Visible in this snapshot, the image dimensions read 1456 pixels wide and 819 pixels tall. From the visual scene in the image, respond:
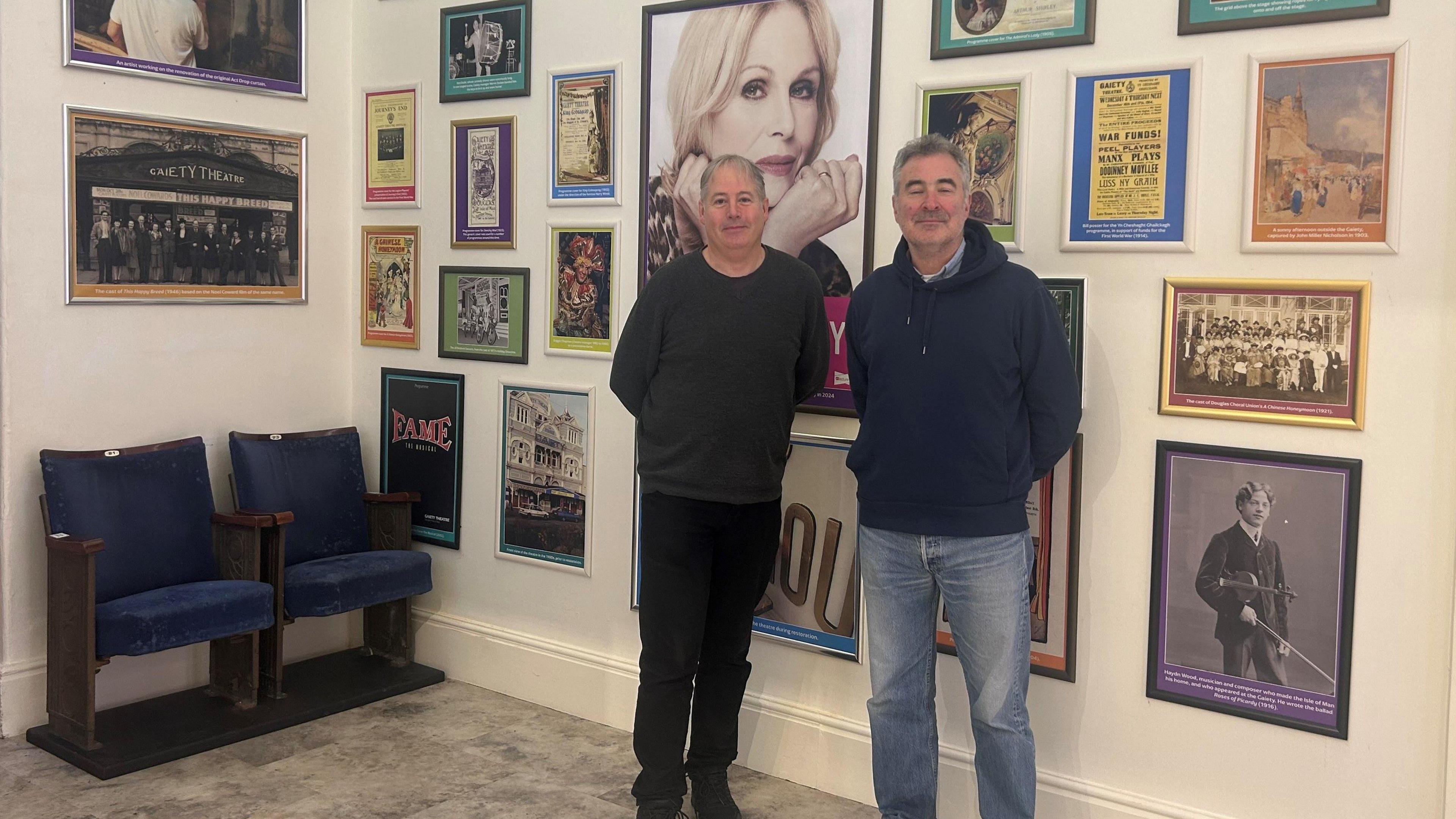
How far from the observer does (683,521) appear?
3.25 m

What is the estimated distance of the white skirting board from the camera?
326 centimetres

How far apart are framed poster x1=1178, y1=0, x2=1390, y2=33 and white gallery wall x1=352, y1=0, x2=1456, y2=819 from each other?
28mm

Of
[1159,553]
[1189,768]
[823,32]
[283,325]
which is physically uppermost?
[823,32]

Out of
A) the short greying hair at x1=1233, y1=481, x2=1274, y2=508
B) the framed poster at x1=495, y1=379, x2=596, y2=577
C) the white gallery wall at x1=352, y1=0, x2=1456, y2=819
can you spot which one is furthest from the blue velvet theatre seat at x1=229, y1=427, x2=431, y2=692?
the short greying hair at x1=1233, y1=481, x2=1274, y2=508

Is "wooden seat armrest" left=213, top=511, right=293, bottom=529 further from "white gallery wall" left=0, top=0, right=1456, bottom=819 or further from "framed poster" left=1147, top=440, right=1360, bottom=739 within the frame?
"framed poster" left=1147, top=440, right=1360, bottom=739

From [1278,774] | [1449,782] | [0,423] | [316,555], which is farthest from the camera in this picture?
[316,555]

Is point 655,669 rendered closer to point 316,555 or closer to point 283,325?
point 316,555

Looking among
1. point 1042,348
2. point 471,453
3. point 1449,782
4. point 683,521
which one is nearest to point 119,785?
point 471,453

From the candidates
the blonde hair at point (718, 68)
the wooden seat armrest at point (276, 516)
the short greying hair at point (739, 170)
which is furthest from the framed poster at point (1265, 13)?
the wooden seat armrest at point (276, 516)

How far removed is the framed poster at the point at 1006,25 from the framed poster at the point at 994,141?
0.33 ft

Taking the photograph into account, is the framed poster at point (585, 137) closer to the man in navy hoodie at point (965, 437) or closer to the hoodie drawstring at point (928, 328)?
the man in navy hoodie at point (965, 437)

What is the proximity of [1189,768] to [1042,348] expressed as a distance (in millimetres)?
1223

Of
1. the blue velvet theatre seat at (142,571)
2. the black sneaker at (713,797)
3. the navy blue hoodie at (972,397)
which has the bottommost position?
the black sneaker at (713,797)

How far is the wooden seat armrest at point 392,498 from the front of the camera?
4742mm
